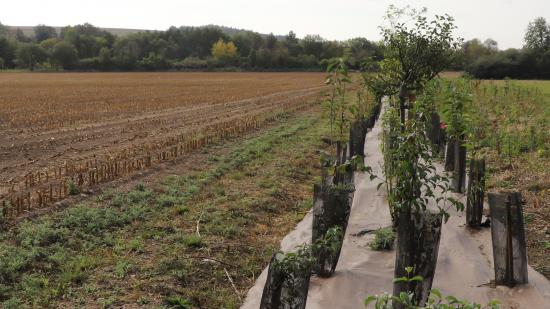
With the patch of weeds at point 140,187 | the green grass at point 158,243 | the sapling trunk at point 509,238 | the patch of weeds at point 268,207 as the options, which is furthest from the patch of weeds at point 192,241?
the sapling trunk at point 509,238

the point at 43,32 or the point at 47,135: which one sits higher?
the point at 43,32

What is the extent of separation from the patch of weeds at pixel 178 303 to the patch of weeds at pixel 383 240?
2607 mm

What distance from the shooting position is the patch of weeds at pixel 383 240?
7.09 meters

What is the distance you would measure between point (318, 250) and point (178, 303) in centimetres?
158

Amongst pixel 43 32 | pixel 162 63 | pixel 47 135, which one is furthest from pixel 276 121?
pixel 43 32

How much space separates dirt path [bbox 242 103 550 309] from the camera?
18.7 feet

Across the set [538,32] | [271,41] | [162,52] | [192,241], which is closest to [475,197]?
[192,241]

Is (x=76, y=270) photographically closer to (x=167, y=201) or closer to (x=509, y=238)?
(x=167, y=201)

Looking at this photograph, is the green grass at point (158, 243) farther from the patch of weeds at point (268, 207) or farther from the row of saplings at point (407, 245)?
the row of saplings at point (407, 245)

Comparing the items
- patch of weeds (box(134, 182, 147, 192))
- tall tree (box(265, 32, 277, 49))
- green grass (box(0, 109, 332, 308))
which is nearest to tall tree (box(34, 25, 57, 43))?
tall tree (box(265, 32, 277, 49))

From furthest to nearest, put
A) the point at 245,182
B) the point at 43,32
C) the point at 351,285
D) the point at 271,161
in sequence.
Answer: the point at 43,32, the point at 271,161, the point at 245,182, the point at 351,285

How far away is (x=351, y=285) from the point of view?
6074mm

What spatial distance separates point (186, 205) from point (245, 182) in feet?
6.88

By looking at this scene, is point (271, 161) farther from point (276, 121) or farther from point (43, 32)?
point (43, 32)
